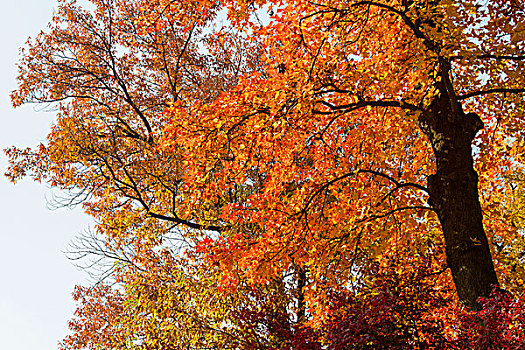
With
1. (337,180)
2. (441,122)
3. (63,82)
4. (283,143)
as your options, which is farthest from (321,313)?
(63,82)

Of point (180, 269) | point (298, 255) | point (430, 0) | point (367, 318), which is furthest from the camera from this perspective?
point (180, 269)

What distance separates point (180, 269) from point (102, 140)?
14.1ft

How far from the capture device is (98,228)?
43.2ft

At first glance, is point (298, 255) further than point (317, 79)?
Yes

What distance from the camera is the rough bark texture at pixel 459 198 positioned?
665 centimetres

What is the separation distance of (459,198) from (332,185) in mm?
2275

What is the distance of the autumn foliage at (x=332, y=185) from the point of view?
6.85 m

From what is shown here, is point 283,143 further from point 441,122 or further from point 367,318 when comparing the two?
point 367,318

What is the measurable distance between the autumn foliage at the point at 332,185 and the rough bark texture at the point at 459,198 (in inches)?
0.9

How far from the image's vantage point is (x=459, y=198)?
23.1ft

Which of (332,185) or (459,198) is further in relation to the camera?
(332,185)

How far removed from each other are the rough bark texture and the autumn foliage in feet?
0.07

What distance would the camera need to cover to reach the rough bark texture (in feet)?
21.8

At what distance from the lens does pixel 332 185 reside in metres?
8.59
